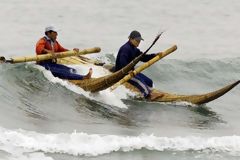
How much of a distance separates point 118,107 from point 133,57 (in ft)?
3.93

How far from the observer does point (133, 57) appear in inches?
553

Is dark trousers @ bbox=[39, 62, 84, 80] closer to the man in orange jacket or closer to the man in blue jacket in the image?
the man in orange jacket

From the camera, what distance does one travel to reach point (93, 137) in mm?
10438

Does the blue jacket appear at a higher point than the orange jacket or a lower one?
lower

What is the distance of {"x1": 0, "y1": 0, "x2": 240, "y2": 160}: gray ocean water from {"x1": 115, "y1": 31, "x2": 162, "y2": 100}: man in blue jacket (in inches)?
13.6

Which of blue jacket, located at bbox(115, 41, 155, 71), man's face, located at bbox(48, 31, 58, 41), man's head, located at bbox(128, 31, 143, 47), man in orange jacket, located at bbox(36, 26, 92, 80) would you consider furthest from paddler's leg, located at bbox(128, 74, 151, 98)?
man's face, located at bbox(48, 31, 58, 41)

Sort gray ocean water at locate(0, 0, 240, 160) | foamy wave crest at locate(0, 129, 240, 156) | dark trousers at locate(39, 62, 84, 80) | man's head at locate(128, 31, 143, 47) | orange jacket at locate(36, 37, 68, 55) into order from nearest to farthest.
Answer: foamy wave crest at locate(0, 129, 240, 156) < gray ocean water at locate(0, 0, 240, 160) < man's head at locate(128, 31, 143, 47) < orange jacket at locate(36, 37, 68, 55) < dark trousers at locate(39, 62, 84, 80)

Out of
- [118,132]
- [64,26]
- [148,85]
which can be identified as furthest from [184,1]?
[118,132]

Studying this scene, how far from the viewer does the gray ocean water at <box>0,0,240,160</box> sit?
33.6ft

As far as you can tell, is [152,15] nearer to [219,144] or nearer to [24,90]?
[24,90]

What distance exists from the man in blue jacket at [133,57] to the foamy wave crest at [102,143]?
3.19m

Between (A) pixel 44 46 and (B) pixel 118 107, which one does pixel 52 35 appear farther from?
(B) pixel 118 107

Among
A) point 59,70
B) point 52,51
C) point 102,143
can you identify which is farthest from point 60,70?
point 102,143

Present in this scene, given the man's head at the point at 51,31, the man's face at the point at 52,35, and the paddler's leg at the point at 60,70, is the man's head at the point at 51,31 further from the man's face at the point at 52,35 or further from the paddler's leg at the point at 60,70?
the paddler's leg at the point at 60,70
